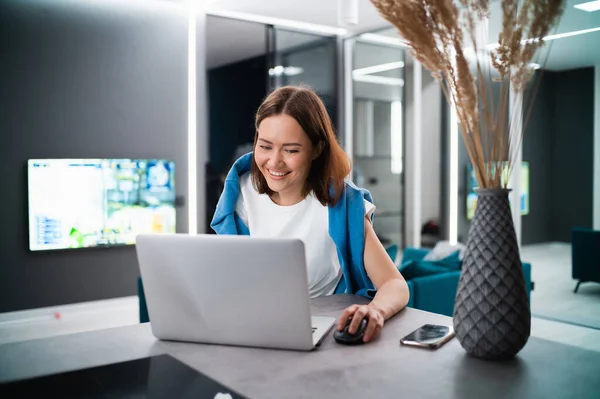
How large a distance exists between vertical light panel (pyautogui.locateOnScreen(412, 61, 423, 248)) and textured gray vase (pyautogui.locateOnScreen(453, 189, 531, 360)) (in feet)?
18.3

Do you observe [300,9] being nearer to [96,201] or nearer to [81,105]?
[81,105]

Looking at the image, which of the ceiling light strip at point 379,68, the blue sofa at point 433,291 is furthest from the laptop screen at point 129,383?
the ceiling light strip at point 379,68

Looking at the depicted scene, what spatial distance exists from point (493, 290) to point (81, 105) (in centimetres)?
488

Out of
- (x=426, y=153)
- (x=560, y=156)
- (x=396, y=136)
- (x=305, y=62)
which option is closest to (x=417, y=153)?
(x=426, y=153)

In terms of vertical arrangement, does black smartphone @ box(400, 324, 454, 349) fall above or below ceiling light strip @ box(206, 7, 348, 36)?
below

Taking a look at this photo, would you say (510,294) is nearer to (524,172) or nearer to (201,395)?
(201,395)

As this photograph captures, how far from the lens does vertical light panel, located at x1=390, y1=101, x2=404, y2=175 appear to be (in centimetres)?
682

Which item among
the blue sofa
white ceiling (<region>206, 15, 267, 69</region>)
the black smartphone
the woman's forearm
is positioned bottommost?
the blue sofa

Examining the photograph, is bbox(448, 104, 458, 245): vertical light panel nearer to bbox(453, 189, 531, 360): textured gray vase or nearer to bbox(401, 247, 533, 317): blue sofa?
bbox(401, 247, 533, 317): blue sofa

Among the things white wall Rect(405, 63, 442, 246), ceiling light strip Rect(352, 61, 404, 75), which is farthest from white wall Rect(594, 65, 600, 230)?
ceiling light strip Rect(352, 61, 404, 75)

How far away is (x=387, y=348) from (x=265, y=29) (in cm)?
576

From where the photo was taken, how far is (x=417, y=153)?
6.61 m

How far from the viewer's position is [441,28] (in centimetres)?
106

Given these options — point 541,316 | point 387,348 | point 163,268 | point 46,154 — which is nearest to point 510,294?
point 387,348
